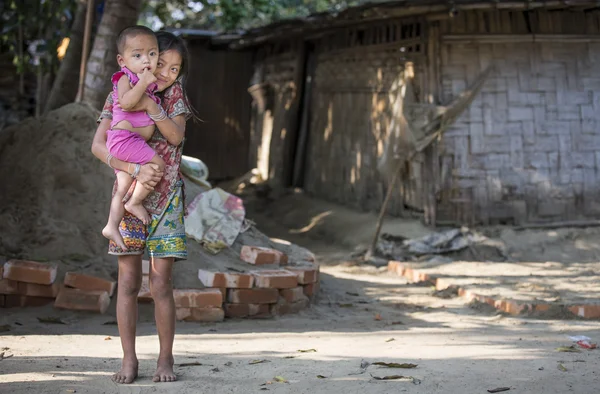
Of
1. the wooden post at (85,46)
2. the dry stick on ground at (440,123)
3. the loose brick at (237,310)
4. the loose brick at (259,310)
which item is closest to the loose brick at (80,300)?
the loose brick at (237,310)

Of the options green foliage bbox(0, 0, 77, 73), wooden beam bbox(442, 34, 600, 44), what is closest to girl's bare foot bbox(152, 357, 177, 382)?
wooden beam bbox(442, 34, 600, 44)

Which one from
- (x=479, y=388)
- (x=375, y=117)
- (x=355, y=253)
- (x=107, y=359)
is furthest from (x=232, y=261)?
(x=375, y=117)

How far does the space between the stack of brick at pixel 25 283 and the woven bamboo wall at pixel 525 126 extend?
553 centimetres

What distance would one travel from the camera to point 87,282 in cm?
542

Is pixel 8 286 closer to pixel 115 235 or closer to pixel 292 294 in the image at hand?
pixel 292 294

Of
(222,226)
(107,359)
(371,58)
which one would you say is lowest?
(107,359)

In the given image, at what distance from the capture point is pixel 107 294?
5457 mm

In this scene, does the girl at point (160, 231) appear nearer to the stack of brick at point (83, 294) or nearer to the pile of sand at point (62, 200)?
the stack of brick at point (83, 294)

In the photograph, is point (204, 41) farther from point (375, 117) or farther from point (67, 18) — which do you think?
point (375, 117)

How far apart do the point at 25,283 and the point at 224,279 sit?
1.28 m

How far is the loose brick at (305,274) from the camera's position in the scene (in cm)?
617

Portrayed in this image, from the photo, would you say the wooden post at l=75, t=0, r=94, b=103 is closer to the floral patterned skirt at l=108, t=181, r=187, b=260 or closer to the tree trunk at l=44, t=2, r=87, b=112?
the tree trunk at l=44, t=2, r=87, b=112

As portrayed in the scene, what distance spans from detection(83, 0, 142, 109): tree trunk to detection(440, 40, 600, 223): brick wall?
4.05 m

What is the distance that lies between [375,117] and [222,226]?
16.9 feet
